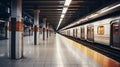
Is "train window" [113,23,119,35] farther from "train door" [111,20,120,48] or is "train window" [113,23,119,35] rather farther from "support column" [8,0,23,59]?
"support column" [8,0,23,59]

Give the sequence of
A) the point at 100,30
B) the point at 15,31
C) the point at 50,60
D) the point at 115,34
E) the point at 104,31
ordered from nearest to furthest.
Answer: the point at 50,60
the point at 15,31
the point at 115,34
the point at 104,31
the point at 100,30

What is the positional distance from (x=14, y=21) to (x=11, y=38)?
3.11 feet

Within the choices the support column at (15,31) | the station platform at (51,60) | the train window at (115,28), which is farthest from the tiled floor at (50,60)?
the train window at (115,28)

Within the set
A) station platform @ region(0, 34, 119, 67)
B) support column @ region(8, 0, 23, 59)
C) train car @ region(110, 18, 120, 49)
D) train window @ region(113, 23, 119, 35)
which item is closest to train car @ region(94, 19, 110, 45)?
train car @ region(110, 18, 120, 49)

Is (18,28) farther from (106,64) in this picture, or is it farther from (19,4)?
(106,64)

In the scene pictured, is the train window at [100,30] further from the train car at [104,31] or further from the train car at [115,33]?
the train car at [115,33]

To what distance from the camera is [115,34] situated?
11.9 metres

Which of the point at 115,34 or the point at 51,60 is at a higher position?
the point at 115,34

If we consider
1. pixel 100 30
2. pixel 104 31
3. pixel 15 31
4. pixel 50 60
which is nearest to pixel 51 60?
pixel 50 60

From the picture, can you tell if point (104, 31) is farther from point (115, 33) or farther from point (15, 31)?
point (15, 31)

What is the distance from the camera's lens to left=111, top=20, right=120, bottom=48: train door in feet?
37.0

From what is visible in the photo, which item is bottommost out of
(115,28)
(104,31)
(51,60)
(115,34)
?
(51,60)

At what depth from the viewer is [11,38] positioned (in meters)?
11.6

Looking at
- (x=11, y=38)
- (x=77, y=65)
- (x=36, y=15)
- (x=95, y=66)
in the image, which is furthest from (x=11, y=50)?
(x=36, y=15)
